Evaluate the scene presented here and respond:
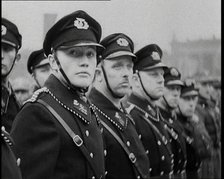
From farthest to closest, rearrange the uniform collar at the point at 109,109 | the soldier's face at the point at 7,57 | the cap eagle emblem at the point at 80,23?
the uniform collar at the point at 109,109 → the cap eagle emblem at the point at 80,23 → the soldier's face at the point at 7,57

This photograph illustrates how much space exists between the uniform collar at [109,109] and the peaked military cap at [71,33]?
30.1 inches

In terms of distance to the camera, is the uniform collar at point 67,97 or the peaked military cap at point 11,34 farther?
the uniform collar at point 67,97

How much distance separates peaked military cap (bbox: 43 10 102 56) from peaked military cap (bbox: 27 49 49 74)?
1.26 feet

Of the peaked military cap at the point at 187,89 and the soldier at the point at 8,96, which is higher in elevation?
the soldier at the point at 8,96

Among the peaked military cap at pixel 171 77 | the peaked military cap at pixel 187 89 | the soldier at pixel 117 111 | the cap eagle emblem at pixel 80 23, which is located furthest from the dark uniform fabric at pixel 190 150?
the cap eagle emblem at pixel 80 23

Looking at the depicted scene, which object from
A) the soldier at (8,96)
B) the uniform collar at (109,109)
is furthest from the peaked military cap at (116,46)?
the soldier at (8,96)

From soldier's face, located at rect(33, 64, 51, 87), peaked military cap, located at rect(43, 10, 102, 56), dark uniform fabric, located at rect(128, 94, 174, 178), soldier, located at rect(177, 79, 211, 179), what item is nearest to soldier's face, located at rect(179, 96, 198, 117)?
soldier, located at rect(177, 79, 211, 179)

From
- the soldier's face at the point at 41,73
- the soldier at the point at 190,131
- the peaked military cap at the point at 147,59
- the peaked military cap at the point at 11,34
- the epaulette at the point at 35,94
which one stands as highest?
the peaked military cap at the point at 11,34

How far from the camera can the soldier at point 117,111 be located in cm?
335

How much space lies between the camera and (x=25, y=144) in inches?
98.8

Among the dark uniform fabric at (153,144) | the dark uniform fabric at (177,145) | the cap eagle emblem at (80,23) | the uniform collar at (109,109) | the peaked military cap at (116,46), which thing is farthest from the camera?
the dark uniform fabric at (177,145)

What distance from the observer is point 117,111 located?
355 cm

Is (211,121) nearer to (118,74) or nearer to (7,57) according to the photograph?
(118,74)

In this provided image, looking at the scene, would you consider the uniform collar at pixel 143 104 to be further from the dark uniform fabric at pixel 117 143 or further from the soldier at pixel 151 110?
the dark uniform fabric at pixel 117 143
